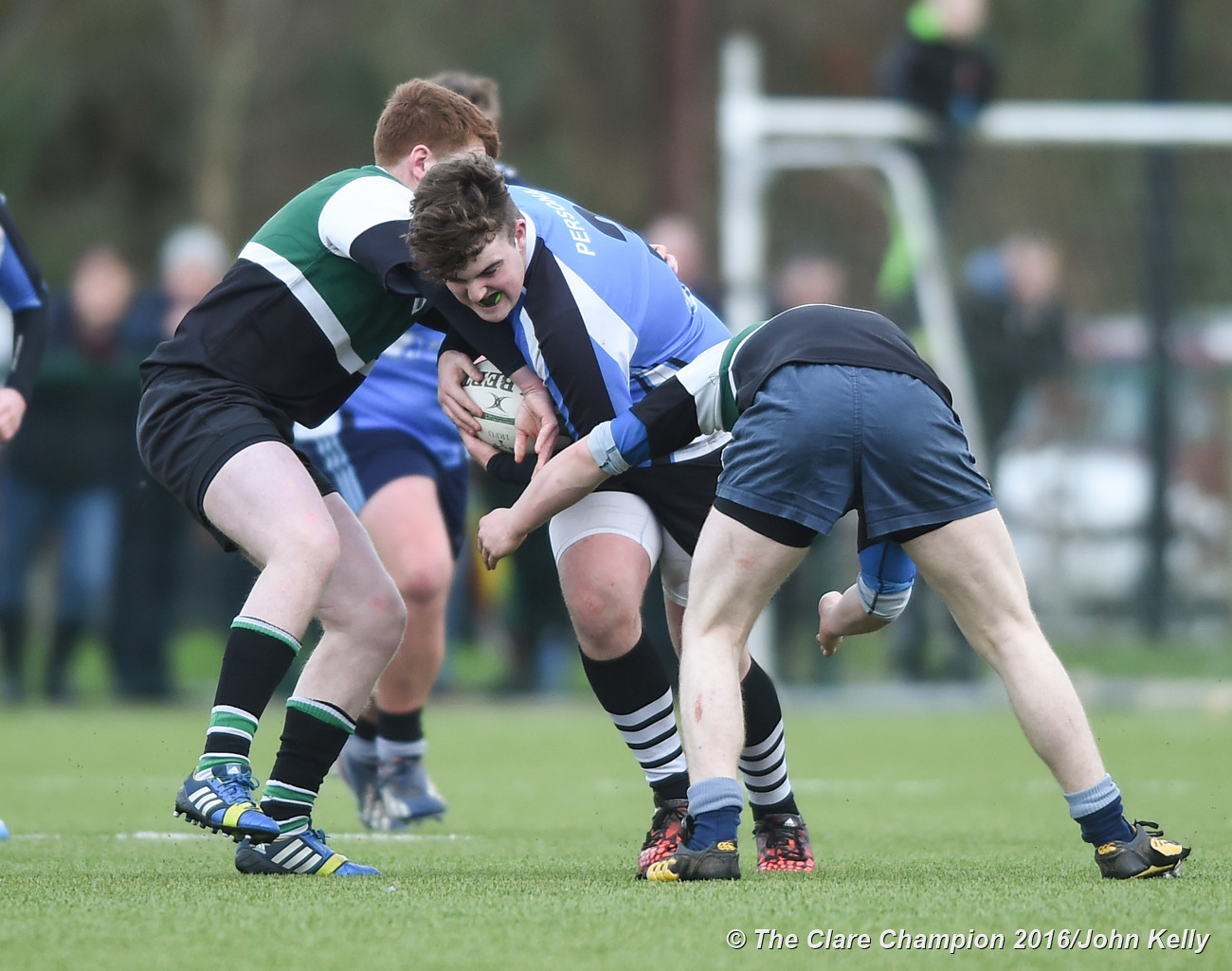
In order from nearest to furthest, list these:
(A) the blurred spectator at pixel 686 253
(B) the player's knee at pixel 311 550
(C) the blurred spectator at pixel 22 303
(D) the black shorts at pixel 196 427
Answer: (B) the player's knee at pixel 311 550
(D) the black shorts at pixel 196 427
(C) the blurred spectator at pixel 22 303
(A) the blurred spectator at pixel 686 253

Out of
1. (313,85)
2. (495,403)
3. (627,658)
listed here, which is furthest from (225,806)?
(313,85)

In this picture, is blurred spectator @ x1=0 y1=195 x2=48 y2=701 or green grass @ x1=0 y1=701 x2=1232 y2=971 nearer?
green grass @ x1=0 y1=701 x2=1232 y2=971

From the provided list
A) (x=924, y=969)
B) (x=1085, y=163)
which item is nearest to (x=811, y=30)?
(x=1085, y=163)

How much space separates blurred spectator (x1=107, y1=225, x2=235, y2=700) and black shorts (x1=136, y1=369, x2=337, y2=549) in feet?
22.6

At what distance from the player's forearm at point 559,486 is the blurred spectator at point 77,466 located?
24.7 ft

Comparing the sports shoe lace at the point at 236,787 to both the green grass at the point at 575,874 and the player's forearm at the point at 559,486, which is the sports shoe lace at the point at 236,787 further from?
the player's forearm at the point at 559,486

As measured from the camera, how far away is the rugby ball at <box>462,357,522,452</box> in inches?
196

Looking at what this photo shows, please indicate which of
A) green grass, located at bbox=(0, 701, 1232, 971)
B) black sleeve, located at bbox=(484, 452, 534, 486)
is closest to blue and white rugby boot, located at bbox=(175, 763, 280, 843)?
green grass, located at bbox=(0, 701, 1232, 971)

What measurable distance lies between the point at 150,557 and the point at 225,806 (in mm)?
7742

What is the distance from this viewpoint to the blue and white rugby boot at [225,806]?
14.0ft

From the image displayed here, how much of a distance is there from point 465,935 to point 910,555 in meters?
1.42

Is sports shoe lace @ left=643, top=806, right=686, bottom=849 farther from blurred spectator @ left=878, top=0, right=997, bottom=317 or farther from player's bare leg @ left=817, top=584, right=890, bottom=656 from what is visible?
blurred spectator @ left=878, top=0, right=997, bottom=317

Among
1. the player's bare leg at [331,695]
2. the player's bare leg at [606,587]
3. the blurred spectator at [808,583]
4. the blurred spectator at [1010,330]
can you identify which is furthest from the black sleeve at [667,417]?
the blurred spectator at [1010,330]

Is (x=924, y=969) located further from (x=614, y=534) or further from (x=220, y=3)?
(x=220, y=3)
